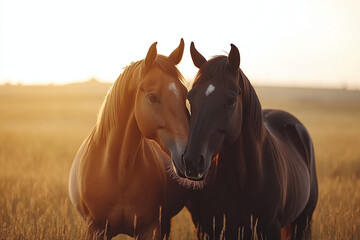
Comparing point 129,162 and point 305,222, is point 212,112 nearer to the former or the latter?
point 129,162

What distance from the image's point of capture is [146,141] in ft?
12.1

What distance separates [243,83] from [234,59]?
225 mm

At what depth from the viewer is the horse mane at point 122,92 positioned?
321 cm

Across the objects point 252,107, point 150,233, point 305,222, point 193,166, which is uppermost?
point 252,107

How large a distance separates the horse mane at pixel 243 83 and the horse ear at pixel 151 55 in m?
0.39

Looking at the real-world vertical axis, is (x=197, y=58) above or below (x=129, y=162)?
above

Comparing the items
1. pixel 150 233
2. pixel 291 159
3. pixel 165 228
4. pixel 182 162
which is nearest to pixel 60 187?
pixel 165 228

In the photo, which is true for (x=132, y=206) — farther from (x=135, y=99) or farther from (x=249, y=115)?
(x=249, y=115)

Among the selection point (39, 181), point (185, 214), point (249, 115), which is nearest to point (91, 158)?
point (249, 115)

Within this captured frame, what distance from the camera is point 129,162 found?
335cm

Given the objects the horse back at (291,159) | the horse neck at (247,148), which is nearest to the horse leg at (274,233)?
the horse back at (291,159)

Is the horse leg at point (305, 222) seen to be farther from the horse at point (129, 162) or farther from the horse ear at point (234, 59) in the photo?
the horse ear at point (234, 59)

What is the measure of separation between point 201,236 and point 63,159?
720cm

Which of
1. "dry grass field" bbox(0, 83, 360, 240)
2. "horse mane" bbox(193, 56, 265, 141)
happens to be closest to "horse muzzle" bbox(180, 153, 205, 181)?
"horse mane" bbox(193, 56, 265, 141)
